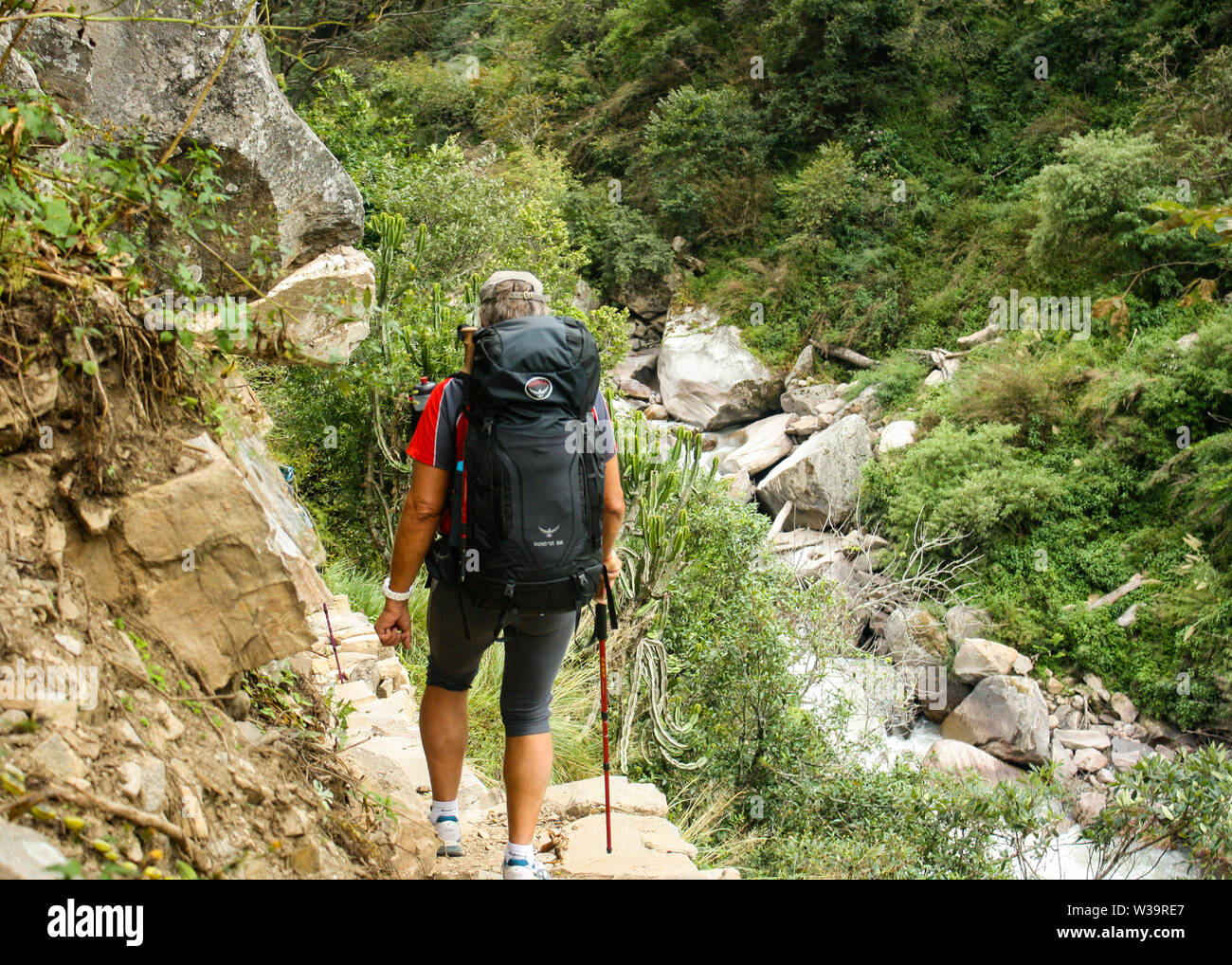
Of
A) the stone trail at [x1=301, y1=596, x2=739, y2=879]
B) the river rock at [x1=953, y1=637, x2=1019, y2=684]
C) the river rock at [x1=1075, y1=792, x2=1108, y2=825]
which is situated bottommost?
the river rock at [x1=1075, y1=792, x2=1108, y2=825]

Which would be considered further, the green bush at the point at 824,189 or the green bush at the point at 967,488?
the green bush at the point at 824,189

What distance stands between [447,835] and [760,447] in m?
12.9

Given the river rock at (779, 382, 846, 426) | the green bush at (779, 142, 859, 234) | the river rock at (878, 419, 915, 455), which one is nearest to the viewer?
the river rock at (878, 419, 915, 455)

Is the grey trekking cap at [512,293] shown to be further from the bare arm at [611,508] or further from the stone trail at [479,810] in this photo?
the stone trail at [479,810]

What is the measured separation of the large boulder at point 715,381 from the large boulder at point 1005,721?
26.0 feet

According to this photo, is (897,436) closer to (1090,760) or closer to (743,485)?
(743,485)

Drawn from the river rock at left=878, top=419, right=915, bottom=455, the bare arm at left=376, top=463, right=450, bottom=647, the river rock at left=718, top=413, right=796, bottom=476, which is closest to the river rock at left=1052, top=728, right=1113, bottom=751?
the river rock at left=878, top=419, right=915, bottom=455

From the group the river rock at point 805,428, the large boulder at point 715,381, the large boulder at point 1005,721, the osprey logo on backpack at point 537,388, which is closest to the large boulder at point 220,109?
the osprey logo on backpack at point 537,388

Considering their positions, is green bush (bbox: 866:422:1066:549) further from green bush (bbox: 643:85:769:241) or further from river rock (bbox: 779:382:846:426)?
green bush (bbox: 643:85:769:241)

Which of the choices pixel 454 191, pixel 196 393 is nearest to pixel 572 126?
pixel 454 191

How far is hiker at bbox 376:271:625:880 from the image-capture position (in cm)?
225

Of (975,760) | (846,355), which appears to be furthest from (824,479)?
(975,760)

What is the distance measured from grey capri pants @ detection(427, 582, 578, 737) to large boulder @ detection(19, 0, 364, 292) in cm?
191

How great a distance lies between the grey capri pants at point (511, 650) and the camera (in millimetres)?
2377
